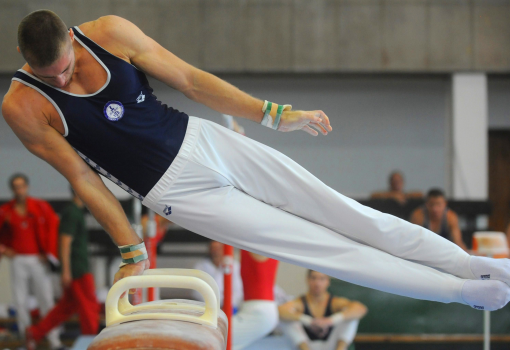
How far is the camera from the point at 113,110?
84.4 inches

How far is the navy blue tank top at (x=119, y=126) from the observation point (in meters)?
2.11

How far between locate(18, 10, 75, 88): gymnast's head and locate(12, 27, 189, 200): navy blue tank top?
181 millimetres

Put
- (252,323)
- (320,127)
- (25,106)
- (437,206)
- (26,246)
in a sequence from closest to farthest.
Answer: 1. (25,106)
2. (320,127)
3. (252,323)
4. (437,206)
5. (26,246)

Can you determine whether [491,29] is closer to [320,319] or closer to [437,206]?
[437,206]

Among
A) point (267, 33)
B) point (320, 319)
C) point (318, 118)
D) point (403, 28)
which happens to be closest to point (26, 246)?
point (320, 319)

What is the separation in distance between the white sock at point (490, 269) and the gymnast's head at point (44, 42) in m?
1.83

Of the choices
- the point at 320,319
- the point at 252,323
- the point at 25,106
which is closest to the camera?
the point at 25,106

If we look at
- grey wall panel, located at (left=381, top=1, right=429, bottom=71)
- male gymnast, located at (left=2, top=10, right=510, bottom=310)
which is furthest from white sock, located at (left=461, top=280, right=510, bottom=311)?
grey wall panel, located at (left=381, top=1, right=429, bottom=71)

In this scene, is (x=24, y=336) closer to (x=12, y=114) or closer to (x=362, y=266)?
(x=12, y=114)

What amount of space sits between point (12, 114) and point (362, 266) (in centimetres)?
152

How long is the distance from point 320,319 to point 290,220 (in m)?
2.25

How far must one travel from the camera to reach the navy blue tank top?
211cm

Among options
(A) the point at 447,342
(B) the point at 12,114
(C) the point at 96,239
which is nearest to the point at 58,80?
(B) the point at 12,114

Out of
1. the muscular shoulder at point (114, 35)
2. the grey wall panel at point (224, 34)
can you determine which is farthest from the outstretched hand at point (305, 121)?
the grey wall panel at point (224, 34)
